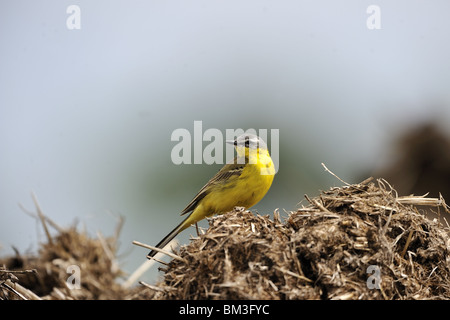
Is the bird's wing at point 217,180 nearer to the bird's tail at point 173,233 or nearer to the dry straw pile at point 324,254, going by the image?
the bird's tail at point 173,233

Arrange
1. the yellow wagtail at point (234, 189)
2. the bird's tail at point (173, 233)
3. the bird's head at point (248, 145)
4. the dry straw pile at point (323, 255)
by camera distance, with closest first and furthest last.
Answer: the dry straw pile at point (323, 255) → the bird's tail at point (173, 233) → the yellow wagtail at point (234, 189) → the bird's head at point (248, 145)

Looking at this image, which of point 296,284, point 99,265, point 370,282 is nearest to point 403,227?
point 370,282

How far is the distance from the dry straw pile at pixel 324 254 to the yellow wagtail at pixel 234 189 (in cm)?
238

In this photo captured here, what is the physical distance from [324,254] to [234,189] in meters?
3.38

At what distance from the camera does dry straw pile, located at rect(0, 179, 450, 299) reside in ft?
14.1

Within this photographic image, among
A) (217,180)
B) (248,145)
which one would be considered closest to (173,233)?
(217,180)

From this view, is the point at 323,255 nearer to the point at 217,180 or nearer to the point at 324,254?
the point at 324,254

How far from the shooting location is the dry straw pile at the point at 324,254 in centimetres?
431

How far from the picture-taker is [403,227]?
4949mm

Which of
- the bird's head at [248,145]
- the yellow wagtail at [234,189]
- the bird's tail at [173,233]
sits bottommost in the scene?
the bird's tail at [173,233]

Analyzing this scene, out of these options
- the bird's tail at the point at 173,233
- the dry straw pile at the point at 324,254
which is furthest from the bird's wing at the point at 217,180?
the dry straw pile at the point at 324,254

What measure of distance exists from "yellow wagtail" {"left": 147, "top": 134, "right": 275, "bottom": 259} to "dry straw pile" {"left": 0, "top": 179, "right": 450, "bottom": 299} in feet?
7.82

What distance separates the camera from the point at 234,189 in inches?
305
